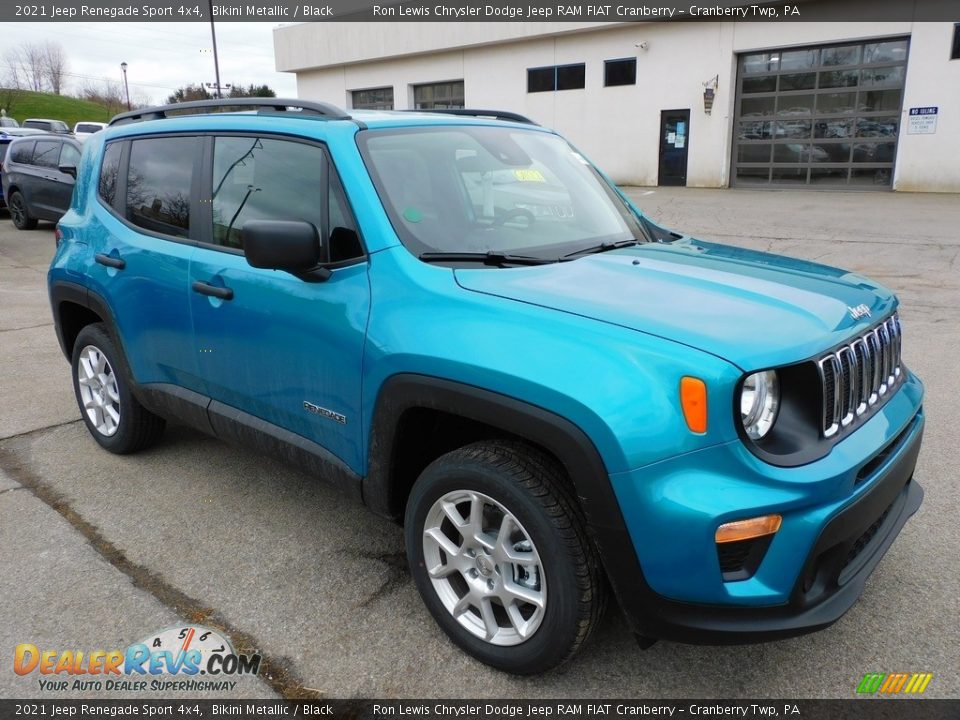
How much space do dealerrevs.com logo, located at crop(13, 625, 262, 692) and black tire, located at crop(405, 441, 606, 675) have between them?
0.89 metres

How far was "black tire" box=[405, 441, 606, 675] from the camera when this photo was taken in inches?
90.2

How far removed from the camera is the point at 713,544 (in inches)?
81.0

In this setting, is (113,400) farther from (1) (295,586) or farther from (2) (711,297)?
(2) (711,297)

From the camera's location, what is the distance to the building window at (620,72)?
909 inches

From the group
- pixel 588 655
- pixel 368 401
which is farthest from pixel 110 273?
pixel 588 655

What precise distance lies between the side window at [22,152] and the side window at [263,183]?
14278 mm

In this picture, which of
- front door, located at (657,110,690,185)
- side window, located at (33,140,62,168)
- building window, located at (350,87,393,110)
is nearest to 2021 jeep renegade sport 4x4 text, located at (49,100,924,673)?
side window, located at (33,140,62,168)

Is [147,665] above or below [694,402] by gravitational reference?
below

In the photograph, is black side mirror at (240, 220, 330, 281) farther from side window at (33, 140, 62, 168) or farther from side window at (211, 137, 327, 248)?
side window at (33, 140, 62, 168)

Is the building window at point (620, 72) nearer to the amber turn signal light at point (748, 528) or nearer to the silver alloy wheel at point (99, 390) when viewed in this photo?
the silver alloy wheel at point (99, 390)

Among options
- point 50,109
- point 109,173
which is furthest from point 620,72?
point 50,109

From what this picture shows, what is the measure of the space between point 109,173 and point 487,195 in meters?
2.40

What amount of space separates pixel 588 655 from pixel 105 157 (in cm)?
373

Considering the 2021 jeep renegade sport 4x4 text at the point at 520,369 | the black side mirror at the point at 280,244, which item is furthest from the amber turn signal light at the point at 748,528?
the black side mirror at the point at 280,244
